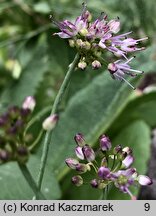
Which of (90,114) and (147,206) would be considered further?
(90,114)

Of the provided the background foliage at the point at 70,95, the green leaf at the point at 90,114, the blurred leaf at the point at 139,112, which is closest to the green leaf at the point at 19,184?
the background foliage at the point at 70,95

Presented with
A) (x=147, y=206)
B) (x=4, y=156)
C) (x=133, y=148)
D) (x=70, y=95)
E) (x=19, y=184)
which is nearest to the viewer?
(x=4, y=156)

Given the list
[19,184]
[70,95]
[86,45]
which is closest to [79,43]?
[86,45]

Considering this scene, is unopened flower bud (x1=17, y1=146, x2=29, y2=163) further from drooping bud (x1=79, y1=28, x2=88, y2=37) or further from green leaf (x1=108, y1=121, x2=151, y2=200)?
green leaf (x1=108, y1=121, x2=151, y2=200)

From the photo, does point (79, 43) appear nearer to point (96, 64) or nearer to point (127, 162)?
point (96, 64)

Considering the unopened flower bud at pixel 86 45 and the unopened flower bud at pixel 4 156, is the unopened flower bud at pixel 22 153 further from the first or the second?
the unopened flower bud at pixel 86 45

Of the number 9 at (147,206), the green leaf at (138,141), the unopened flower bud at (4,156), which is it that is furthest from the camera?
the green leaf at (138,141)

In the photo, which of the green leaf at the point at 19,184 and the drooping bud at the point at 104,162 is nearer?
the drooping bud at the point at 104,162

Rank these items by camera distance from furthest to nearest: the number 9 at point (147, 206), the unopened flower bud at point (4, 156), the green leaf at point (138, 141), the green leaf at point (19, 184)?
the green leaf at point (138, 141)
the green leaf at point (19, 184)
the number 9 at point (147, 206)
the unopened flower bud at point (4, 156)
